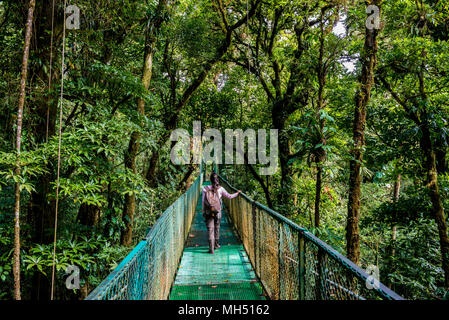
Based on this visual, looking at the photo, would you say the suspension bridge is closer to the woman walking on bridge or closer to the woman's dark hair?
the woman walking on bridge

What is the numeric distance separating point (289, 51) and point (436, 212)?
4980 millimetres

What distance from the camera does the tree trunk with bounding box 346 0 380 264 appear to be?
3.64 m

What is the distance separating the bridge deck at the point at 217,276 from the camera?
347 cm

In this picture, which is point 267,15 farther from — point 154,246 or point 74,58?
point 154,246

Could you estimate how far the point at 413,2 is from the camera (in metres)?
4.88

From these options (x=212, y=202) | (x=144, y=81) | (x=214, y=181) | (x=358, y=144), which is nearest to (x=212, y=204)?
(x=212, y=202)

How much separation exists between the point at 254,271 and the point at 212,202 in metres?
1.43

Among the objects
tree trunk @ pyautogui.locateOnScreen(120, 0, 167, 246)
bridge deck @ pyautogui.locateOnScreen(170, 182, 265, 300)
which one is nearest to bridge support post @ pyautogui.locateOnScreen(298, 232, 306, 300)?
bridge deck @ pyautogui.locateOnScreen(170, 182, 265, 300)

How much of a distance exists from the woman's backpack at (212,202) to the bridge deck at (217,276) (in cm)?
83

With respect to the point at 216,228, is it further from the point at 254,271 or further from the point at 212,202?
the point at 254,271

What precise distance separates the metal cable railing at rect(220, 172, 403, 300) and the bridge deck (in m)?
0.26

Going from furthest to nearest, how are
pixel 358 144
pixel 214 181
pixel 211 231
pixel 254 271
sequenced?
pixel 211 231 < pixel 214 181 < pixel 254 271 < pixel 358 144

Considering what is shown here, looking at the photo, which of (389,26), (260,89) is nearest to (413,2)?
(389,26)

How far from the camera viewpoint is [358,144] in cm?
370
